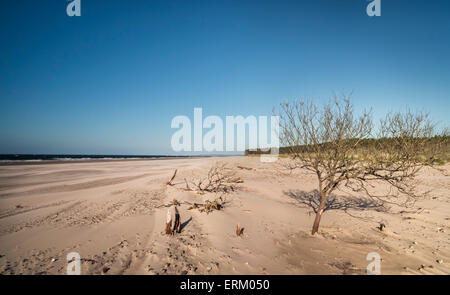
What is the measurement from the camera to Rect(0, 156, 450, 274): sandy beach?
13.8 feet

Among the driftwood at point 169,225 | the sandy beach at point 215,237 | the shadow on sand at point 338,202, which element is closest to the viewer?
the sandy beach at point 215,237

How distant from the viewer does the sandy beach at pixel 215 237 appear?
4219mm

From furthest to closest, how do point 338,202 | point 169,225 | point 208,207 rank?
1. point 338,202
2. point 208,207
3. point 169,225

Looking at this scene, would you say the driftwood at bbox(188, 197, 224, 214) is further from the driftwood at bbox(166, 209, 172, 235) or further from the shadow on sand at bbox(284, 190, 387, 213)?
the shadow on sand at bbox(284, 190, 387, 213)

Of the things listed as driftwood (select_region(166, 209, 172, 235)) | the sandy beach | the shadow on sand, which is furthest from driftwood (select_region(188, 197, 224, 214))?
the shadow on sand

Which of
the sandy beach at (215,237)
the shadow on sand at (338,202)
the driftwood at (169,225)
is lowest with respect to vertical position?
the shadow on sand at (338,202)

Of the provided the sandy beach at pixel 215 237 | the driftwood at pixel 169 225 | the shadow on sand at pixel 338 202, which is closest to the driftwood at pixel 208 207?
the sandy beach at pixel 215 237

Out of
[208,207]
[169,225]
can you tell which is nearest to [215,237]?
[169,225]

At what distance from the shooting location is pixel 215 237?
18.7 ft

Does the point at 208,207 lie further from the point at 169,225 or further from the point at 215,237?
the point at 169,225

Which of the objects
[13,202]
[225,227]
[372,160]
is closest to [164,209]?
[225,227]

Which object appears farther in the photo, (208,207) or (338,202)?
(338,202)

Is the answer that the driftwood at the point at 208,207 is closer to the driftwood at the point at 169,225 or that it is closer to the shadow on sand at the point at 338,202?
the driftwood at the point at 169,225
